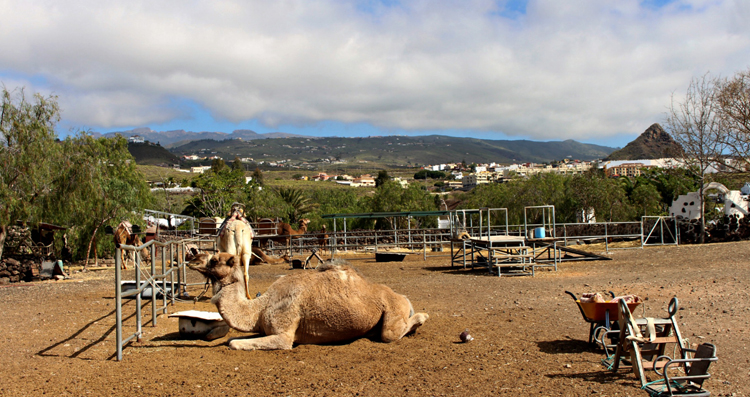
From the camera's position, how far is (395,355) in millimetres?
6637

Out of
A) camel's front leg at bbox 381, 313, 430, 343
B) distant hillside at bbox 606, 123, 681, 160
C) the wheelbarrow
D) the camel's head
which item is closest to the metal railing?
the camel's head

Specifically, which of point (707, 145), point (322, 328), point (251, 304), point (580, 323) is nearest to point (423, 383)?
point (322, 328)

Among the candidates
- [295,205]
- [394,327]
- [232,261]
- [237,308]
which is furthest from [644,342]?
[295,205]

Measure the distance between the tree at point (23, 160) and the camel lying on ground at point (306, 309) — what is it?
14.2 metres

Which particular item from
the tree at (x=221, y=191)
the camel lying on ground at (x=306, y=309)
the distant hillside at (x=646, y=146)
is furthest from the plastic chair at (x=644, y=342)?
the distant hillside at (x=646, y=146)

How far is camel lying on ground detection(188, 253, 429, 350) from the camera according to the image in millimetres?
6852

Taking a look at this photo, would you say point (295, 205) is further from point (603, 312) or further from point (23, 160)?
point (603, 312)

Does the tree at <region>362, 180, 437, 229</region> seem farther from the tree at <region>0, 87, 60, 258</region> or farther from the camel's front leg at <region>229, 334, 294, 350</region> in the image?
the camel's front leg at <region>229, 334, 294, 350</region>

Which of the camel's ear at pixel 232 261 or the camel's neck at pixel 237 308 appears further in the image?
the camel's ear at pixel 232 261

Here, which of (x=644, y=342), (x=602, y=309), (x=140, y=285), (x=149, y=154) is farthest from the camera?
(x=149, y=154)

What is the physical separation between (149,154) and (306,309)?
19006 cm

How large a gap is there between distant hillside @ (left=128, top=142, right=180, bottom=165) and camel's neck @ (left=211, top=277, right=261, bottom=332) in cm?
17539

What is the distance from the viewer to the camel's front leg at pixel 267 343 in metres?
6.74

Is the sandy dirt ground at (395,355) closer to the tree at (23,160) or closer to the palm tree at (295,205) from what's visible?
the tree at (23,160)
